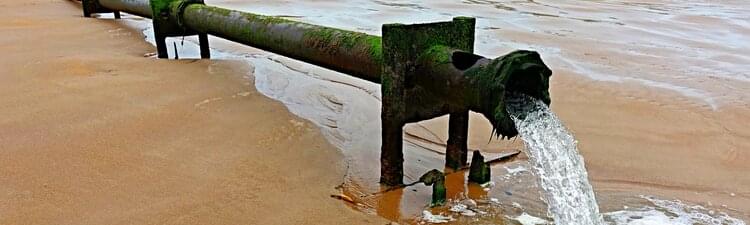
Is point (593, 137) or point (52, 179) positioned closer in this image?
point (52, 179)

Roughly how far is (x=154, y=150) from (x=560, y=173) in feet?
6.48

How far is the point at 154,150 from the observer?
11.5 ft

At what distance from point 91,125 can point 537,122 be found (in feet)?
8.20

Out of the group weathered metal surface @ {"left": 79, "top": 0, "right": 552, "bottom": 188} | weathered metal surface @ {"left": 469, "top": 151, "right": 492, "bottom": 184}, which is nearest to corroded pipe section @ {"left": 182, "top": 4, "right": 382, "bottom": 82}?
weathered metal surface @ {"left": 79, "top": 0, "right": 552, "bottom": 188}

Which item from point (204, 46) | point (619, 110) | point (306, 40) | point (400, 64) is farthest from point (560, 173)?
point (204, 46)

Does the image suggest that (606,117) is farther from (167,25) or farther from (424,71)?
(167,25)

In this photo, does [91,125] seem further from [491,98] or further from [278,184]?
[491,98]

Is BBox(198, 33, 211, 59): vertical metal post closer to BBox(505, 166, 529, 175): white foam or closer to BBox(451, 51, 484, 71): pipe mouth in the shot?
BBox(505, 166, 529, 175): white foam

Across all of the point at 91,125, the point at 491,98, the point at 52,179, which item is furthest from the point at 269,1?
the point at 491,98

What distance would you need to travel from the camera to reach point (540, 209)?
302 centimetres

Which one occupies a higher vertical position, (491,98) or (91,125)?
(491,98)

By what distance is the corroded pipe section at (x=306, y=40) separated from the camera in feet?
10.6

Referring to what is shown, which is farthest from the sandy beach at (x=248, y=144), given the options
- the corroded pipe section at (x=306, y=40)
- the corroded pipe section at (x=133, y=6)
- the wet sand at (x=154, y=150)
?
the corroded pipe section at (x=133, y=6)

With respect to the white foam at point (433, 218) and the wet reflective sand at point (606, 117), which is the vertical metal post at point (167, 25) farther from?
the white foam at point (433, 218)
